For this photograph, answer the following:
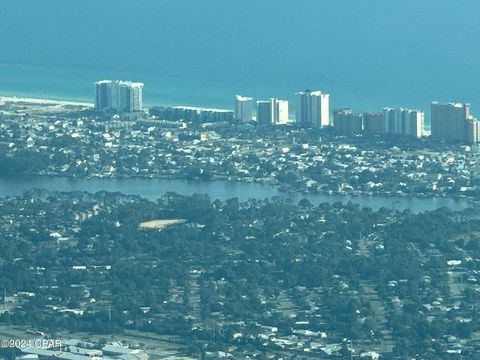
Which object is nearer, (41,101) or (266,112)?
(266,112)

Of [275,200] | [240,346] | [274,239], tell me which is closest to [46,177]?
[275,200]

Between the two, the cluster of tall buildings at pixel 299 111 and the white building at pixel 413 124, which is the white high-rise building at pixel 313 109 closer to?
the cluster of tall buildings at pixel 299 111

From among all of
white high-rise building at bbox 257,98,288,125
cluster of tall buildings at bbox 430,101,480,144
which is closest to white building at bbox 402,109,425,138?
cluster of tall buildings at bbox 430,101,480,144

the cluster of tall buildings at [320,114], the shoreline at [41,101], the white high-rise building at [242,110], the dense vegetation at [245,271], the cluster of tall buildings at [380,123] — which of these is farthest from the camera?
the shoreline at [41,101]

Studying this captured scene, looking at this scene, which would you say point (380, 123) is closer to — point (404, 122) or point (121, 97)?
point (404, 122)

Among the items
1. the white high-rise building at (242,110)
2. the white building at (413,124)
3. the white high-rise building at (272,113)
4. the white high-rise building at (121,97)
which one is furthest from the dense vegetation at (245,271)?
the white high-rise building at (121,97)

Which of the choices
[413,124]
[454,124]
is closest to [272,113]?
[413,124]
